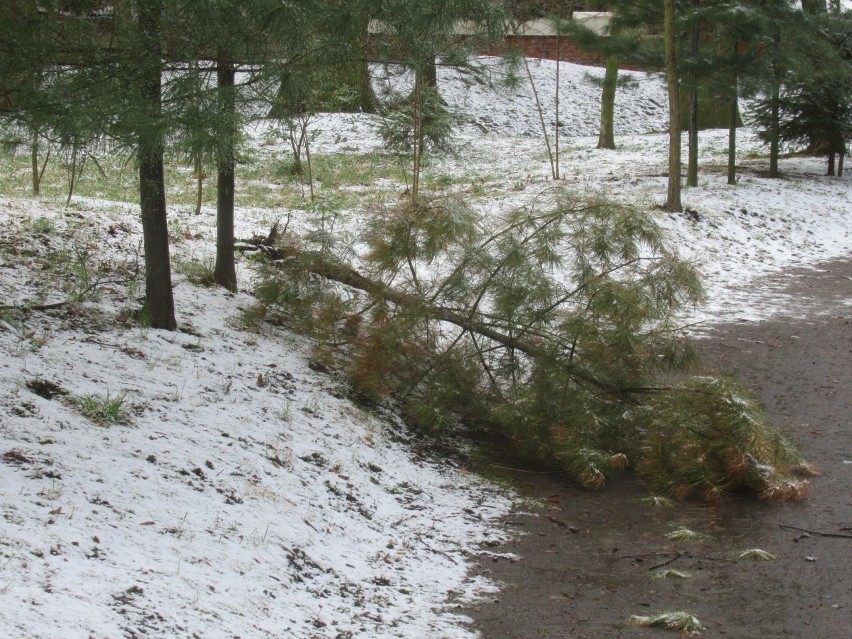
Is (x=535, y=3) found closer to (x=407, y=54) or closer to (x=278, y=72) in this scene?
(x=407, y=54)

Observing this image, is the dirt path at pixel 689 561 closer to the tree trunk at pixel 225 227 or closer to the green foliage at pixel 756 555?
the green foliage at pixel 756 555

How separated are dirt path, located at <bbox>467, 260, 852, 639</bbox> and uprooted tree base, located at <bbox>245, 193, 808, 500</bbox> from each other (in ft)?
0.90

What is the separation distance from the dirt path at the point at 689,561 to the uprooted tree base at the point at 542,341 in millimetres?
273

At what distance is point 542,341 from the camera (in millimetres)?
6840

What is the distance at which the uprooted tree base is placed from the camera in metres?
5.96

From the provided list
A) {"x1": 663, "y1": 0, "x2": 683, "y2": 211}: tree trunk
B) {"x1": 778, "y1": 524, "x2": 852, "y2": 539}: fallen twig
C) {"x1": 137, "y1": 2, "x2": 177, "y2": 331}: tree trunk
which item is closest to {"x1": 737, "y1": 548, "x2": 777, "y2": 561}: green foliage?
{"x1": 778, "y1": 524, "x2": 852, "y2": 539}: fallen twig

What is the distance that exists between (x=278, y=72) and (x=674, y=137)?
10975 millimetres

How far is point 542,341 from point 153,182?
328 centimetres

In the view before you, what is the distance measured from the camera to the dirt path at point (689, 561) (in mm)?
4031

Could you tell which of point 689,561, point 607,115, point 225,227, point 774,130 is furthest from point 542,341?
point 607,115

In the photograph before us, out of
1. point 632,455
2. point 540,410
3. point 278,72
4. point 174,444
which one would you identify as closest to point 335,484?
point 174,444

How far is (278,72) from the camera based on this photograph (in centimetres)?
570

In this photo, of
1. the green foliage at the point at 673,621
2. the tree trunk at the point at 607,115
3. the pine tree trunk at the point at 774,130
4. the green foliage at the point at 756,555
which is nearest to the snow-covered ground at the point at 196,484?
the green foliage at the point at 673,621

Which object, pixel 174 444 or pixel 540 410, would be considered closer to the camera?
pixel 174 444
